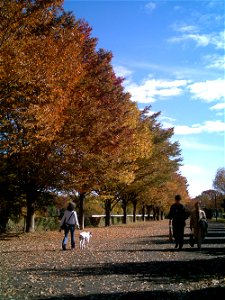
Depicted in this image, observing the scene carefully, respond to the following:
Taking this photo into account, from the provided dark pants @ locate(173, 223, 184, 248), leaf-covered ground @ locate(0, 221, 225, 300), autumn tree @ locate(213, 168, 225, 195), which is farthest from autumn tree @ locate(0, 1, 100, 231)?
autumn tree @ locate(213, 168, 225, 195)

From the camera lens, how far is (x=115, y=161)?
22125 millimetres

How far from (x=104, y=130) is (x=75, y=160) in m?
2.08

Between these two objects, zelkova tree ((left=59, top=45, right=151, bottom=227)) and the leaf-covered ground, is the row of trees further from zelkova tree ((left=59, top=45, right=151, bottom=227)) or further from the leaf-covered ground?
the leaf-covered ground

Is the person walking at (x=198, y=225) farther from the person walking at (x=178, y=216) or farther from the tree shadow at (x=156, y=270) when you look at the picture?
the tree shadow at (x=156, y=270)

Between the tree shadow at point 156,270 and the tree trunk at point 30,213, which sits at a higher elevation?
the tree trunk at point 30,213

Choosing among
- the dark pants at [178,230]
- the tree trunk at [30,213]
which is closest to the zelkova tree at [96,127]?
the tree trunk at [30,213]

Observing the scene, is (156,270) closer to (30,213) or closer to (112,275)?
(112,275)

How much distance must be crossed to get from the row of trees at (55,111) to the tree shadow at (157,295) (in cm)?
804

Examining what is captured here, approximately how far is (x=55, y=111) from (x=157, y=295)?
978 cm

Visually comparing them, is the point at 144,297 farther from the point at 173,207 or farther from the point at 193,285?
the point at 173,207

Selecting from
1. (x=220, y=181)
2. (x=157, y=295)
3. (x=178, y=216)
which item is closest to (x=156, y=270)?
(x=157, y=295)

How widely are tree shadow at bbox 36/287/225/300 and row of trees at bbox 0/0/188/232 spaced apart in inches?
317

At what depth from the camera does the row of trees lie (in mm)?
13102

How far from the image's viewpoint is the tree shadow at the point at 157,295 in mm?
6381
